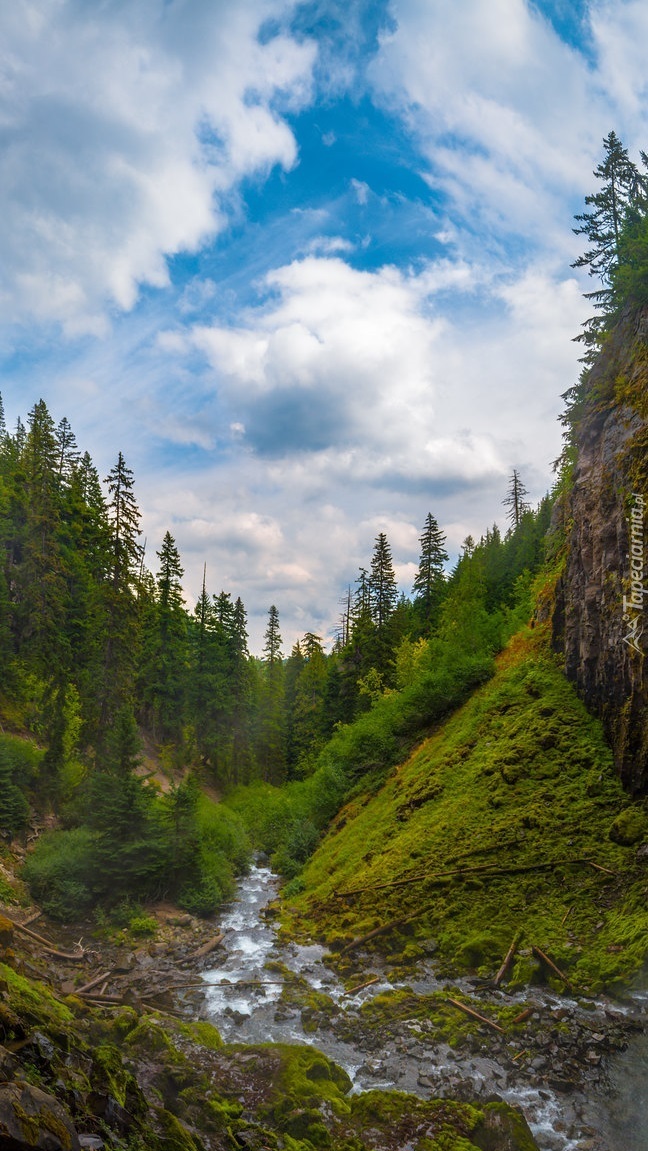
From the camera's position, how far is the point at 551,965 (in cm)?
1241

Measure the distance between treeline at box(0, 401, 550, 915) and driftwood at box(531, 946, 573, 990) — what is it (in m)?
13.1

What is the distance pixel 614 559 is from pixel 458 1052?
13899 mm

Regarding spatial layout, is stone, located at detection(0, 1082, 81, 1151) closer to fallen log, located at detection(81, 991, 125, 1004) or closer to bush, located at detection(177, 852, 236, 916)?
fallen log, located at detection(81, 991, 125, 1004)

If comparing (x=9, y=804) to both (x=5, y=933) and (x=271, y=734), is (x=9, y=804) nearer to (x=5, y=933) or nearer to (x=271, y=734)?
(x=5, y=933)

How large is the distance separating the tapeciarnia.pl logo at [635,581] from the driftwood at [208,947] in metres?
15.7

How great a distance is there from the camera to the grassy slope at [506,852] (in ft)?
43.5

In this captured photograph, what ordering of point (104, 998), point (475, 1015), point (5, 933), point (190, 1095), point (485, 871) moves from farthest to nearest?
point (485, 871) → point (5, 933) → point (104, 998) → point (475, 1015) → point (190, 1095)

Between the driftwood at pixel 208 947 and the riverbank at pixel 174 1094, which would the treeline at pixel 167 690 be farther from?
the riverbank at pixel 174 1094

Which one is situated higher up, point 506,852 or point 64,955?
point 506,852

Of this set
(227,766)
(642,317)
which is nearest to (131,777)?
(642,317)

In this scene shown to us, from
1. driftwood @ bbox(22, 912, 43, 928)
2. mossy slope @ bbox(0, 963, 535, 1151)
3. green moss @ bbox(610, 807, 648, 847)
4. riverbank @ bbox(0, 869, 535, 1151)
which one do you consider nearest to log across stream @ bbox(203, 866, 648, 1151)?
riverbank @ bbox(0, 869, 535, 1151)

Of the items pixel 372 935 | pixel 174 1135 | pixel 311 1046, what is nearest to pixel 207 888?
pixel 372 935

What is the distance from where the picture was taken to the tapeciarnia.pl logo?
16.2 meters

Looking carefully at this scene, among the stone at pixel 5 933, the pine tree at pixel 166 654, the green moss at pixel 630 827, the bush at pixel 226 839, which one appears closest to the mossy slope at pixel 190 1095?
the stone at pixel 5 933
